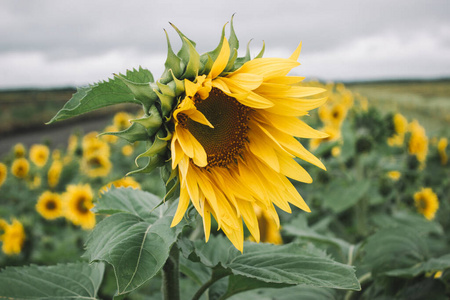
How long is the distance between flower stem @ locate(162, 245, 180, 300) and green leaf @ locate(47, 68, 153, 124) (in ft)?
1.63

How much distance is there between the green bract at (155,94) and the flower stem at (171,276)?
304 millimetres

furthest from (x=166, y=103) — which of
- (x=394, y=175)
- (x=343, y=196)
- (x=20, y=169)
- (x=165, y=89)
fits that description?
(x=20, y=169)

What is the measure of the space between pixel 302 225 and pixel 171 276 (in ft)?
3.07

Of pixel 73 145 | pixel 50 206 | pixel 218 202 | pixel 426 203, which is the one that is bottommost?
pixel 50 206

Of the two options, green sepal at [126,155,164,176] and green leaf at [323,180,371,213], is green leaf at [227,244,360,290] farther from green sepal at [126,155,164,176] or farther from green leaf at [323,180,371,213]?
green leaf at [323,180,371,213]

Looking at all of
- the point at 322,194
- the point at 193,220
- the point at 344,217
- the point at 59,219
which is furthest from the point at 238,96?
the point at 59,219

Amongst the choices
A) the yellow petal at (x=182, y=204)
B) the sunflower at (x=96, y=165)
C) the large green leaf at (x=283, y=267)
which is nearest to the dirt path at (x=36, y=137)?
the sunflower at (x=96, y=165)

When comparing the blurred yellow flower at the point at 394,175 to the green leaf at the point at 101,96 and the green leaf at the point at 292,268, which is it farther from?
the green leaf at the point at 101,96

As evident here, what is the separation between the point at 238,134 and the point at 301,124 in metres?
0.23

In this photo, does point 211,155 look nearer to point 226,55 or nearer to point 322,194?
point 226,55

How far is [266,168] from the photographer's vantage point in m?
1.20

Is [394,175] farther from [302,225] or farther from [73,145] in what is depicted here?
[73,145]

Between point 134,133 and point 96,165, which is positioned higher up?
point 134,133

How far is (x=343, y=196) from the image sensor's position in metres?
3.65
